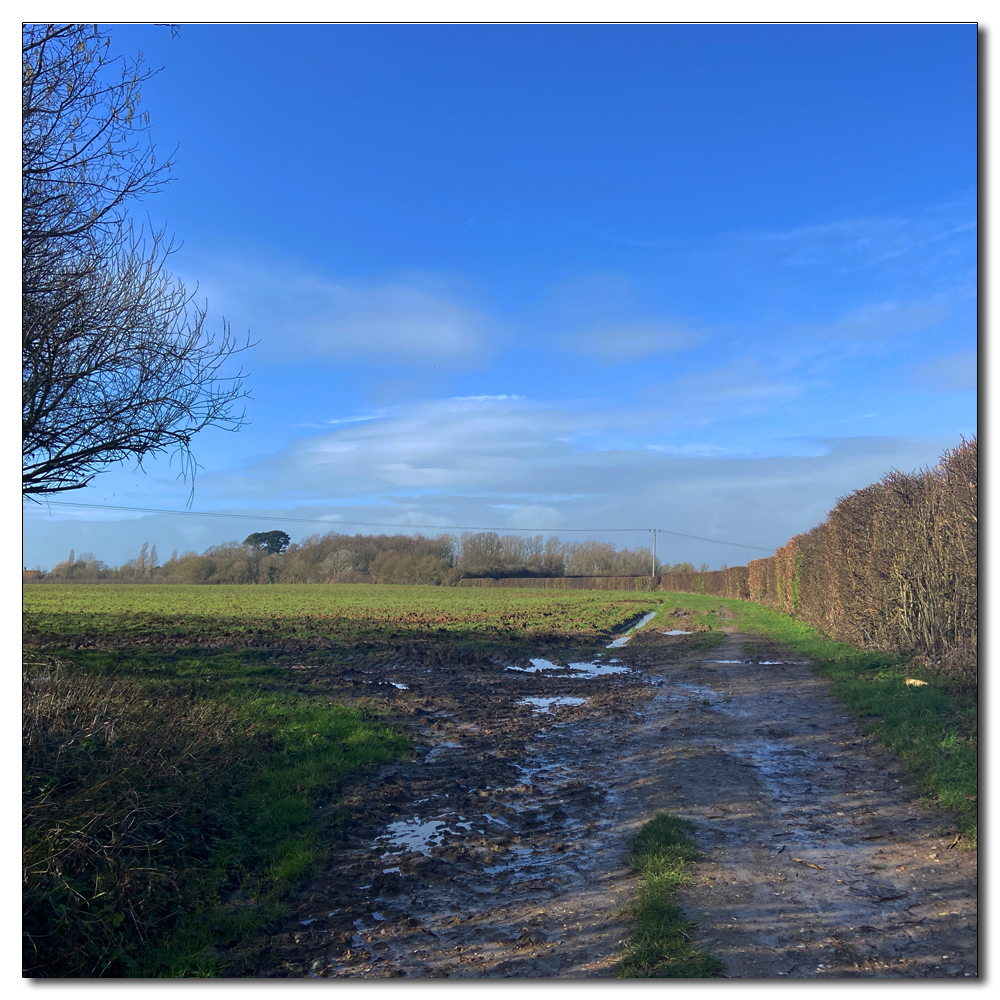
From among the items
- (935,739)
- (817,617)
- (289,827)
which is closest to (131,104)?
(289,827)

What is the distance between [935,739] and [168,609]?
109ft

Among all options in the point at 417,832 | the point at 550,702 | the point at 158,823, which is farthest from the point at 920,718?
the point at 158,823

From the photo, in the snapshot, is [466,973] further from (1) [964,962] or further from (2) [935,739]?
(2) [935,739]

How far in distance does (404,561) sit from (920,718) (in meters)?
55.5

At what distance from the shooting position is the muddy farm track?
3.75m

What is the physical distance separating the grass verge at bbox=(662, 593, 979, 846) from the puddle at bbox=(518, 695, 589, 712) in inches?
179

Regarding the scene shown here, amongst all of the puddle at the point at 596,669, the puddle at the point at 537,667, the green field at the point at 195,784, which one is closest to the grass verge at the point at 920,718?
the green field at the point at 195,784

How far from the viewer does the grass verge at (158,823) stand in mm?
3834

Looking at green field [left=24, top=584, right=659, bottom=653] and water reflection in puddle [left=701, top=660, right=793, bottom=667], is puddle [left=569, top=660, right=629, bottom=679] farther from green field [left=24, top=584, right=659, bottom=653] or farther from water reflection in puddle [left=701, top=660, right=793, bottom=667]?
green field [left=24, top=584, right=659, bottom=653]

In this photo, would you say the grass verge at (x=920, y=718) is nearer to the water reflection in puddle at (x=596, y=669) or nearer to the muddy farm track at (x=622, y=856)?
the muddy farm track at (x=622, y=856)

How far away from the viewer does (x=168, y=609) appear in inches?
1273

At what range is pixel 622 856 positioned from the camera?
5.15 m

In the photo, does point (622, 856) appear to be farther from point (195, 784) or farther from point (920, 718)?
point (920, 718)

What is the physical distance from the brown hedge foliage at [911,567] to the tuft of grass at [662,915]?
144 inches
